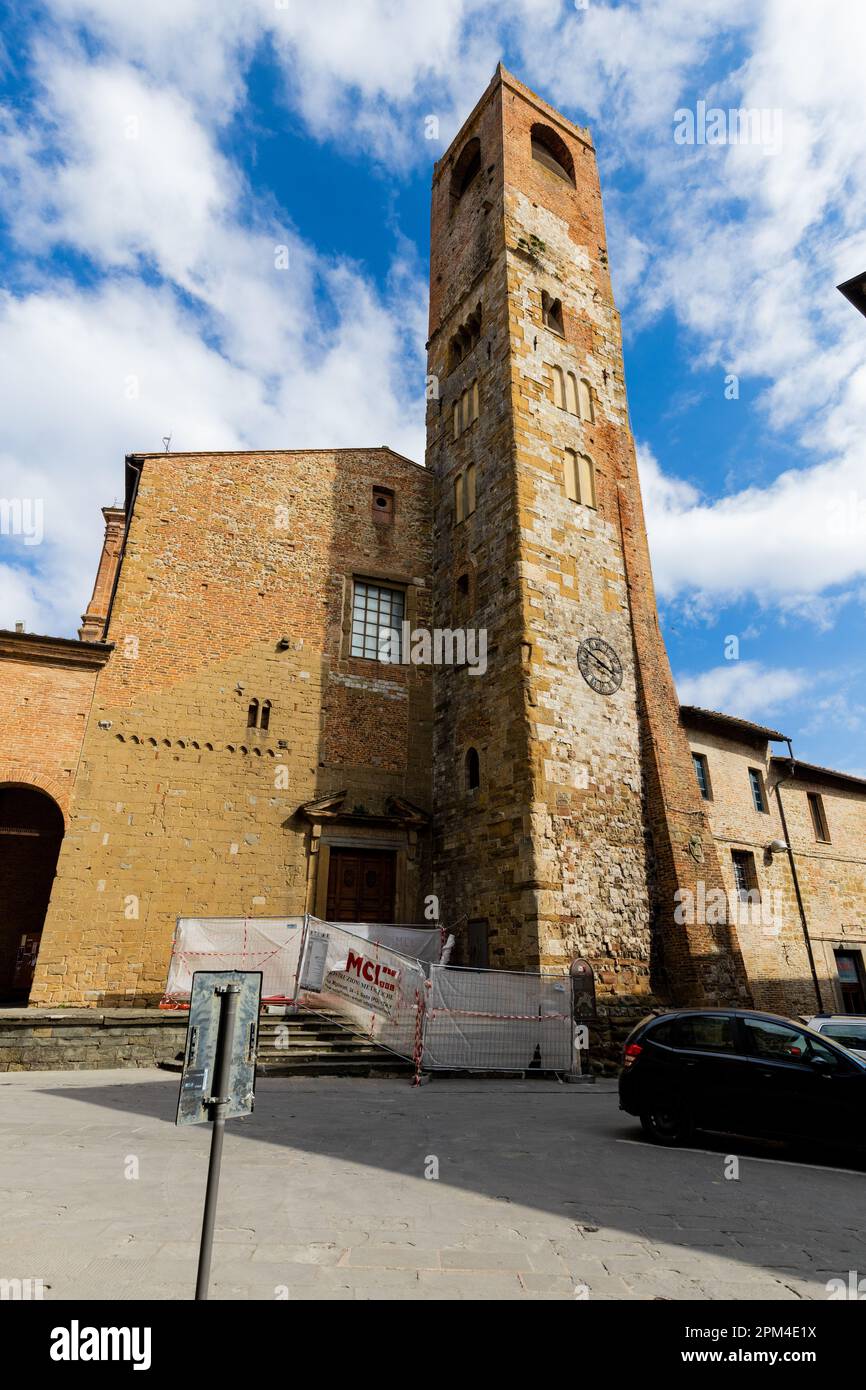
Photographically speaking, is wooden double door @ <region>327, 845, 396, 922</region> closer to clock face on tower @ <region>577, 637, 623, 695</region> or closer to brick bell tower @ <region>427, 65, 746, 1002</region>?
brick bell tower @ <region>427, 65, 746, 1002</region>

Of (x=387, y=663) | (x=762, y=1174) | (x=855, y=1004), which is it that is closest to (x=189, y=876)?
(x=387, y=663)

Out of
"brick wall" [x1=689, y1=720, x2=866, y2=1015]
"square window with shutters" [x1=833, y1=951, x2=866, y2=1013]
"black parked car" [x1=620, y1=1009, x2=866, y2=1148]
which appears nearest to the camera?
"black parked car" [x1=620, y1=1009, x2=866, y2=1148]

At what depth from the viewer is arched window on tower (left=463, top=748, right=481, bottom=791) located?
1429 cm

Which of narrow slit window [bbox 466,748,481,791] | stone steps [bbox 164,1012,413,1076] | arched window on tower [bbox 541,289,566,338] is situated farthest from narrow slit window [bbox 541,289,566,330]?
stone steps [bbox 164,1012,413,1076]

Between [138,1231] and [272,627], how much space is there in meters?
12.7

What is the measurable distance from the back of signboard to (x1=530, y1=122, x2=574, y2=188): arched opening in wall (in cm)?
2333

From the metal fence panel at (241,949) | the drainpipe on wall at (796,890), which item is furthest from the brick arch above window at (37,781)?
the drainpipe on wall at (796,890)

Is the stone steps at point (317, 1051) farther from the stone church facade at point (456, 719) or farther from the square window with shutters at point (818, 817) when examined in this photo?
the square window with shutters at point (818, 817)

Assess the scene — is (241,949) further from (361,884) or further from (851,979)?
(851,979)

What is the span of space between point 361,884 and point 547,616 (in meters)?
6.75

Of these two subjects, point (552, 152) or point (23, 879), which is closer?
point (23, 879)

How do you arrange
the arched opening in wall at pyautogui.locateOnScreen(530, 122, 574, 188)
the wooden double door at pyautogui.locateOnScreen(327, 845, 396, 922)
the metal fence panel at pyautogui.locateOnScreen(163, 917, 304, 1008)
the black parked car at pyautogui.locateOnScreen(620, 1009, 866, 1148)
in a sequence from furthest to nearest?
the arched opening in wall at pyautogui.locateOnScreen(530, 122, 574, 188), the wooden double door at pyautogui.locateOnScreen(327, 845, 396, 922), the metal fence panel at pyautogui.locateOnScreen(163, 917, 304, 1008), the black parked car at pyautogui.locateOnScreen(620, 1009, 866, 1148)

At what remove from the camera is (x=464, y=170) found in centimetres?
2091

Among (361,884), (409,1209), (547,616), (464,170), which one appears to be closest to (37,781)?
(361,884)
